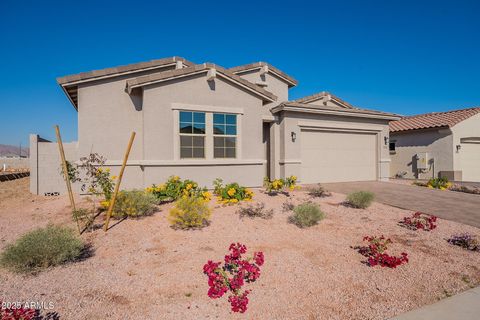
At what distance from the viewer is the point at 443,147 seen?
48.7ft

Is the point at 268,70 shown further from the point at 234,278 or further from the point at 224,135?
the point at 234,278

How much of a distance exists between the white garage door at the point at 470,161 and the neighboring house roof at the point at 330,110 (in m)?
6.14

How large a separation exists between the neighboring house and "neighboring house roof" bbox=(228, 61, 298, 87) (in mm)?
8997

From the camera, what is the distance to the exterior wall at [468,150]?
1473 cm

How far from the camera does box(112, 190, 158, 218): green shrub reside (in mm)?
5855

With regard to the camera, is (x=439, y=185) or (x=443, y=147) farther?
(x=443, y=147)

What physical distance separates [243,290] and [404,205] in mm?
6647

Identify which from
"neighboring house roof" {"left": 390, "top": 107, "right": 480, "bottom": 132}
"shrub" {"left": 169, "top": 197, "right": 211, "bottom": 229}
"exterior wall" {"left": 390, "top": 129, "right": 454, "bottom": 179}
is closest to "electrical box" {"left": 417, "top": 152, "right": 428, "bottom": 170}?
"exterior wall" {"left": 390, "top": 129, "right": 454, "bottom": 179}

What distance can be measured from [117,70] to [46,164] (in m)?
4.23

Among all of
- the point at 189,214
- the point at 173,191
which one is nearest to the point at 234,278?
the point at 189,214

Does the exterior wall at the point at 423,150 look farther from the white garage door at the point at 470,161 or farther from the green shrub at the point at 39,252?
the green shrub at the point at 39,252

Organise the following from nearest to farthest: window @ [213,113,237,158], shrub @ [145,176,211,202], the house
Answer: shrub @ [145,176,211,202]
the house
window @ [213,113,237,158]

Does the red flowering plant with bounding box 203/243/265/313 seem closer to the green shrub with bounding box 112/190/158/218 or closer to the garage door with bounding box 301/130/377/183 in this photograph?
the green shrub with bounding box 112/190/158/218

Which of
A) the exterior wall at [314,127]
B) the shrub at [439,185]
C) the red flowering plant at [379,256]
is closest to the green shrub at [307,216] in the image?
the red flowering plant at [379,256]
